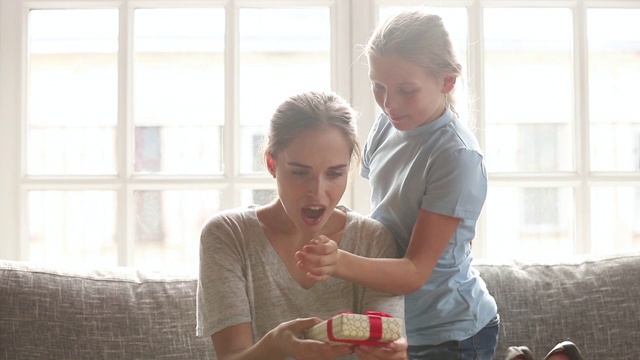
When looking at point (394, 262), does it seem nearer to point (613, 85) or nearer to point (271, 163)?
point (271, 163)

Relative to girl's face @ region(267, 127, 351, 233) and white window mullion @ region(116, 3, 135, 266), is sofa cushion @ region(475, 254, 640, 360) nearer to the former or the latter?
girl's face @ region(267, 127, 351, 233)

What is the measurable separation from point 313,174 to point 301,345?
35 centimetres

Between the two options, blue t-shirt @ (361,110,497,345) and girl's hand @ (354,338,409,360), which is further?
blue t-shirt @ (361,110,497,345)

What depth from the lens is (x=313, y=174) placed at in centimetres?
178

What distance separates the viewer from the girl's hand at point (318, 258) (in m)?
1.65

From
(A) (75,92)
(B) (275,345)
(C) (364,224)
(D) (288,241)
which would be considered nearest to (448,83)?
(C) (364,224)

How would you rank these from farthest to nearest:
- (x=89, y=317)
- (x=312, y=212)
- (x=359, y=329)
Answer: (x=89, y=317), (x=312, y=212), (x=359, y=329)

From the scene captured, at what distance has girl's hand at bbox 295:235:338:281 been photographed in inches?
65.1

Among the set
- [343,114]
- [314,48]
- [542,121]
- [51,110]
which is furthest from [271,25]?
[343,114]

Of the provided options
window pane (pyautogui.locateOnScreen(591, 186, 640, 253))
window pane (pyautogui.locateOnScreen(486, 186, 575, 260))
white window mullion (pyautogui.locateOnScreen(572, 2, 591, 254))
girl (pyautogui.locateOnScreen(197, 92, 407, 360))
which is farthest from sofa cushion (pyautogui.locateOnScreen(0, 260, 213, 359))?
window pane (pyautogui.locateOnScreen(591, 186, 640, 253))

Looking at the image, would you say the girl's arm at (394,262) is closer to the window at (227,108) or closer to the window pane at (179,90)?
the window at (227,108)

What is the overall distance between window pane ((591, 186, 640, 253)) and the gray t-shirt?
4.36ft

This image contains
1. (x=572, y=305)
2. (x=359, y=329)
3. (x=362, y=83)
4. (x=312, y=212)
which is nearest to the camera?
(x=359, y=329)

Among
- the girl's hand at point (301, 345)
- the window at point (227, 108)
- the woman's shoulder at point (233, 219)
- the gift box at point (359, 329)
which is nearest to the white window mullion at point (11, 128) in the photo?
the window at point (227, 108)
